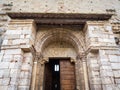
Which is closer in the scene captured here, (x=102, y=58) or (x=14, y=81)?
(x=14, y=81)

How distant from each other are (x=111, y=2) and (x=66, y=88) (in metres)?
5.15

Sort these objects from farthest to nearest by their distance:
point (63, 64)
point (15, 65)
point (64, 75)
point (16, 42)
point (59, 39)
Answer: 1. point (59, 39)
2. point (63, 64)
3. point (64, 75)
4. point (16, 42)
5. point (15, 65)

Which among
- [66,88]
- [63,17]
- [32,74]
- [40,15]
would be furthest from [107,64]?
[40,15]

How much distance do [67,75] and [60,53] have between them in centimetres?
98

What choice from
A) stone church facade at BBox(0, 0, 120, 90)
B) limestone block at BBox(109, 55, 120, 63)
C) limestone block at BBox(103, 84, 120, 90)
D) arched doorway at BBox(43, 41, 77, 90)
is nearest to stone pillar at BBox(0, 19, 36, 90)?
stone church facade at BBox(0, 0, 120, 90)

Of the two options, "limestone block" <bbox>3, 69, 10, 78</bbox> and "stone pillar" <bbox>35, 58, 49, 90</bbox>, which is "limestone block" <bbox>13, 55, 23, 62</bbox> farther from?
"stone pillar" <bbox>35, 58, 49, 90</bbox>

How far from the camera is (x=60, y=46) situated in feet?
16.5

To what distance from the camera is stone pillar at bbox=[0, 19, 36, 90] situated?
317cm

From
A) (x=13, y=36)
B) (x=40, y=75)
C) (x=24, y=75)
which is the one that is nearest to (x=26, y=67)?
(x=24, y=75)

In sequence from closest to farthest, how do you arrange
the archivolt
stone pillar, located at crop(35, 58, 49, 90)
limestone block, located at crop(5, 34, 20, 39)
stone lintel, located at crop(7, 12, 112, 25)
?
limestone block, located at crop(5, 34, 20, 39), stone pillar, located at crop(35, 58, 49, 90), stone lintel, located at crop(7, 12, 112, 25), the archivolt

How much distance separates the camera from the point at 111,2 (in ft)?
19.9

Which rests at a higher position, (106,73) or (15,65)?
(15,65)

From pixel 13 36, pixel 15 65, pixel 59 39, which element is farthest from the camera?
pixel 59 39

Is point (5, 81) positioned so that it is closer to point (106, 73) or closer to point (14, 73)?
point (14, 73)
